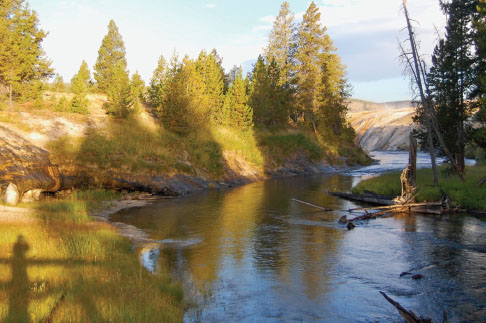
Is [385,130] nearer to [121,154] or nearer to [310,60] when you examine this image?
[310,60]

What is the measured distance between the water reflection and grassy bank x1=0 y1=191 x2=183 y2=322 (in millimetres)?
1160

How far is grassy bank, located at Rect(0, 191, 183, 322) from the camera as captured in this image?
7105 millimetres

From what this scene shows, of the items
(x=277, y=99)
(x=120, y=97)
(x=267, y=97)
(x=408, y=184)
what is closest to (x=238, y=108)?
(x=267, y=97)

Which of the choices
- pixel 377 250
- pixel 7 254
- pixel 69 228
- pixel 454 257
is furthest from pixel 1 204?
pixel 454 257

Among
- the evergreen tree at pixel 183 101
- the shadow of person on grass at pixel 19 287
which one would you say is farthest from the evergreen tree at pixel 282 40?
the shadow of person on grass at pixel 19 287

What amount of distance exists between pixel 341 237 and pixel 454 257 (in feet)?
15.1

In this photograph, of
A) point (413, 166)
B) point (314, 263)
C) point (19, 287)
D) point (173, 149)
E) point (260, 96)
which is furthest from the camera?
point (260, 96)

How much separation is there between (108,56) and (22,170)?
40.2 meters

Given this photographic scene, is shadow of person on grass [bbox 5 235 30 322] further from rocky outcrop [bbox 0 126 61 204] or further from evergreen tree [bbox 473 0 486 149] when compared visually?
evergreen tree [bbox 473 0 486 149]

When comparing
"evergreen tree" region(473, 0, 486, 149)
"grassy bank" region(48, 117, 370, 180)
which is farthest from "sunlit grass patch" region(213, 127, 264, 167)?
"evergreen tree" region(473, 0, 486, 149)

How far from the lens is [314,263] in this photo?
43.1ft

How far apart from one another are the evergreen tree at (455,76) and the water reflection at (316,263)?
11.1 metres

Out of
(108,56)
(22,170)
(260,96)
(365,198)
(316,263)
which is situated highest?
(108,56)

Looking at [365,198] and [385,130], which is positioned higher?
[385,130]
